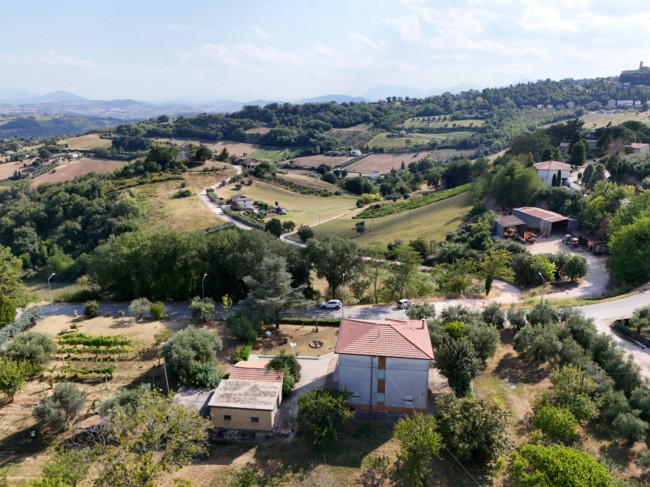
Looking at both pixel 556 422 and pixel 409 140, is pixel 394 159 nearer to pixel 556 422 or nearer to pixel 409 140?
pixel 409 140

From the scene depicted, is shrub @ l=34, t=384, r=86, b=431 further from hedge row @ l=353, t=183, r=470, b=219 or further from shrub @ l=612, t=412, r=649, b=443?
hedge row @ l=353, t=183, r=470, b=219

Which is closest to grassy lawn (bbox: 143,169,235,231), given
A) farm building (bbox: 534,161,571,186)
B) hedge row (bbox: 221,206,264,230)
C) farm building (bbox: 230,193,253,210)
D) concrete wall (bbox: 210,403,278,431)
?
hedge row (bbox: 221,206,264,230)

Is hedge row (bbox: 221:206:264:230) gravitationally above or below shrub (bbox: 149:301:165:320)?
below

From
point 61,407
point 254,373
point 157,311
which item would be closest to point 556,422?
point 254,373

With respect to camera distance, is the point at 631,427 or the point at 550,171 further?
the point at 550,171

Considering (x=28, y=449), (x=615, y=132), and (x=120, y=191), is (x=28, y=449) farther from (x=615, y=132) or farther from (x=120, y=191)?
(x=615, y=132)

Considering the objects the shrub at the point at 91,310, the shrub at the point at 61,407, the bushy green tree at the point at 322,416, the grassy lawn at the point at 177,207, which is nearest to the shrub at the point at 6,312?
the shrub at the point at 91,310

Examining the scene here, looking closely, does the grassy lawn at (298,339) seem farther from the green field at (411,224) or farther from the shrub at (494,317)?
the green field at (411,224)

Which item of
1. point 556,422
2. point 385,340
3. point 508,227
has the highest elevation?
point 385,340

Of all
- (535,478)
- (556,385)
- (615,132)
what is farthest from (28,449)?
(615,132)
